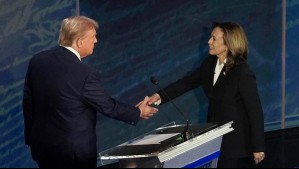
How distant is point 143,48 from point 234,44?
2176 mm

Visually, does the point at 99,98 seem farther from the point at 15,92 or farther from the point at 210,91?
the point at 15,92

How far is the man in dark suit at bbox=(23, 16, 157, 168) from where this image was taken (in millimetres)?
3152

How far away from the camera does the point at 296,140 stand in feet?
22.7

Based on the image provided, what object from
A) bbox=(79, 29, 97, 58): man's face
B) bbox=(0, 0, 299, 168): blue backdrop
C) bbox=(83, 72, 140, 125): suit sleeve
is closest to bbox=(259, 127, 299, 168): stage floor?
bbox=(0, 0, 299, 168): blue backdrop

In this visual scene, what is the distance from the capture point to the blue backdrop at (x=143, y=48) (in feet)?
16.3

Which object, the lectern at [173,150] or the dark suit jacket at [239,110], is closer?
the lectern at [173,150]

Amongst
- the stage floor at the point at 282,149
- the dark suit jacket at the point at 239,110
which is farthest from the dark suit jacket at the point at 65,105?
the stage floor at the point at 282,149

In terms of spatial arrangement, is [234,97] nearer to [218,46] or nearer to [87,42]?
[218,46]

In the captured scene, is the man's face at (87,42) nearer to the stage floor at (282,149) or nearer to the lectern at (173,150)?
the lectern at (173,150)

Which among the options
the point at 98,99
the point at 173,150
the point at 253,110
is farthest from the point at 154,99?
the point at 173,150

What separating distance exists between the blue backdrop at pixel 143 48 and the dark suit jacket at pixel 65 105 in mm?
1733

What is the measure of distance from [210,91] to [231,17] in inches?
114

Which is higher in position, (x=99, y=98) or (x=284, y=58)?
(x=99, y=98)

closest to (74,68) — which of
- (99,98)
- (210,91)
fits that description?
(99,98)
